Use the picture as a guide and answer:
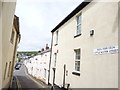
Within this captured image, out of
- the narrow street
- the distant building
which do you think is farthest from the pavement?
A: the distant building

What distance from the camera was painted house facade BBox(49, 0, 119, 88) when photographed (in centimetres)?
516

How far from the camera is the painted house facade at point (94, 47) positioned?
5.16 m

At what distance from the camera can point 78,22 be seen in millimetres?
8664

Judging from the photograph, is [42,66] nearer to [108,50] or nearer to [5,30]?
[5,30]

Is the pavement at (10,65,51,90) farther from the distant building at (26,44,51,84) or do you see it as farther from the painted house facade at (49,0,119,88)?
the painted house facade at (49,0,119,88)

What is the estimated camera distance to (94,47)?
6.23 meters

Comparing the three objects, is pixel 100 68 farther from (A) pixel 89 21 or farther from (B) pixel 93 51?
(A) pixel 89 21

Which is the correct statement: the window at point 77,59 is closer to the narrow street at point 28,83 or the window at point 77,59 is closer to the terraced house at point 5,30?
the terraced house at point 5,30

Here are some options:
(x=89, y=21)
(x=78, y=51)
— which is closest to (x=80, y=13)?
(x=89, y=21)

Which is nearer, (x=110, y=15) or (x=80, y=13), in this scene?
(x=110, y=15)

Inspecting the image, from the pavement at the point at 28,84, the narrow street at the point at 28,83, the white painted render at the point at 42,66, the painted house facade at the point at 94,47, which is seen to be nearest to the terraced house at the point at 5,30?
the painted house facade at the point at 94,47

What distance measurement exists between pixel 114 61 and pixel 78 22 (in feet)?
14.6

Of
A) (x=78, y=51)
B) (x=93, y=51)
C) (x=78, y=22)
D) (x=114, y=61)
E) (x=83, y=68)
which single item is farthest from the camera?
(x=78, y=22)

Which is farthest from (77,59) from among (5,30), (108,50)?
(5,30)
